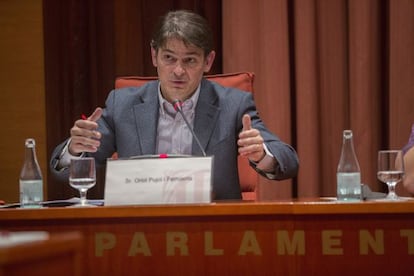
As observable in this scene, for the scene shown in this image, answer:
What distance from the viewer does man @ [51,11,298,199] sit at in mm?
2586

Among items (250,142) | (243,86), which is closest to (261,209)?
(250,142)

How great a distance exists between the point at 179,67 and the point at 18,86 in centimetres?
149

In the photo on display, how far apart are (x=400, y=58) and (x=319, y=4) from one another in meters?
0.47

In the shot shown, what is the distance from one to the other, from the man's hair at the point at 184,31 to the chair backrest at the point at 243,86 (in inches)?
7.6

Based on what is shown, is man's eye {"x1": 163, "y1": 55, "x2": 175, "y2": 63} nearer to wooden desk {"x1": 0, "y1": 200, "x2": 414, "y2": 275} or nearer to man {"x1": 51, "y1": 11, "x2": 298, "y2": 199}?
man {"x1": 51, "y1": 11, "x2": 298, "y2": 199}

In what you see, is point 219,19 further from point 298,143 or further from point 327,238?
point 327,238

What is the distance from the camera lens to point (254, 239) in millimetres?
1788

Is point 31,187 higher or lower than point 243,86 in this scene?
lower

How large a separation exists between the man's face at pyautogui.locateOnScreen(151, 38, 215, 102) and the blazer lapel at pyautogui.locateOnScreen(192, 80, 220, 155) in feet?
0.21

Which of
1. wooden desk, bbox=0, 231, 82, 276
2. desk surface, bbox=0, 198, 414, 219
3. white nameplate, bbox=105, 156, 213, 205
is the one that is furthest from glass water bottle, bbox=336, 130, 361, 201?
wooden desk, bbox=0, 231, 82, 276

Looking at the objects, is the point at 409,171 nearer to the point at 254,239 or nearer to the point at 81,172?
the point at 254,239

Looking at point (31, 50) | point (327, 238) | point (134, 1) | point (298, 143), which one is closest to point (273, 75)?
point (298, 143)

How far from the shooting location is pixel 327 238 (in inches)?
70.2

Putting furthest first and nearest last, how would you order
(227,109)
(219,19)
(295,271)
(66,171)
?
1. (219,19)
2. (227,109)
3. (66,171)
4. (295,271)
